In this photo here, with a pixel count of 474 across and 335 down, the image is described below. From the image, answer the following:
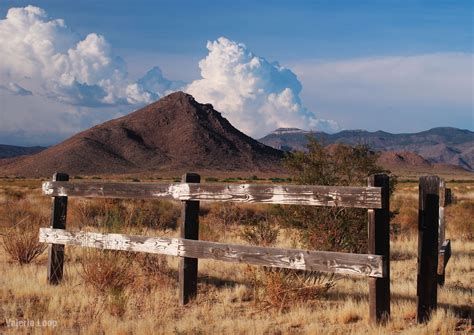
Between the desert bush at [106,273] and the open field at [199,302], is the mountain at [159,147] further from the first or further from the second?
the desert bush at [106,273]

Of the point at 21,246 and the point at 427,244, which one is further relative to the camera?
the point at 21,246

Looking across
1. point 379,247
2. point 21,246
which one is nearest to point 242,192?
point 379,247

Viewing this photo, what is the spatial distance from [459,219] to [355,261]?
14991mm

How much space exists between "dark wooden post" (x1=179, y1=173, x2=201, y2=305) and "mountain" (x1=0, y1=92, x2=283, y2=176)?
10938 centimetres

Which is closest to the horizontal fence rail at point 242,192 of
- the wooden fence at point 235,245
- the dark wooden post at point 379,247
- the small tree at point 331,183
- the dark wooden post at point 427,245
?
the wooden fence at point 235,245

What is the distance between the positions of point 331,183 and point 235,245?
5.15 metres

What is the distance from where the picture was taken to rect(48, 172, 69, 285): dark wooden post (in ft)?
30.5

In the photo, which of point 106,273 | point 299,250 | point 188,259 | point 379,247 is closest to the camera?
point 379,247

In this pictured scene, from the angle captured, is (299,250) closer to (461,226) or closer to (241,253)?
(241,253)

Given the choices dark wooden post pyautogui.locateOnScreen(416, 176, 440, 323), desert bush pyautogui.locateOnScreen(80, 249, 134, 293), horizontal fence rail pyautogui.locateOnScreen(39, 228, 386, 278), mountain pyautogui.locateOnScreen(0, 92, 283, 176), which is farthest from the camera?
mountain pyautogui.locateOnScreen(0, 92, 283, 176)

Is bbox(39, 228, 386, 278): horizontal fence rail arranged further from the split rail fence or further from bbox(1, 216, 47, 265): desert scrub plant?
bbox(1, 216, 47, 265): desert scrub plant

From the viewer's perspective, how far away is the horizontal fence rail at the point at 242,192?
6.78 m

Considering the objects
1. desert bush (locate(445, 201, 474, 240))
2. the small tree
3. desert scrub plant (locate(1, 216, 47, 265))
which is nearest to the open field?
desert scrub plant (locate(1, 216, 47, 265))

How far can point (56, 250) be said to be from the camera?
9.35 metres
